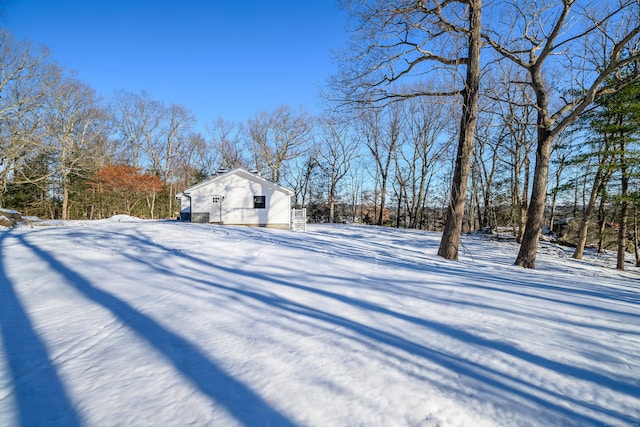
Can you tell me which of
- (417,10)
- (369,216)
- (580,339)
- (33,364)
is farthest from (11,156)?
(369,216)

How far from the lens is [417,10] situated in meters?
6.13

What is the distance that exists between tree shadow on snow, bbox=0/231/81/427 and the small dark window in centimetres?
1497

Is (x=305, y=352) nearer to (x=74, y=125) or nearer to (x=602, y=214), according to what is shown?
(x=602, y=214)

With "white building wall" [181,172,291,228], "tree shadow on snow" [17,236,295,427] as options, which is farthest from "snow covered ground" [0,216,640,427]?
"white building wall" [181,172,291,228]

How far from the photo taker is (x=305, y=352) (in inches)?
78.4

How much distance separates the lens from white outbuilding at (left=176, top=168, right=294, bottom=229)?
57.1ft

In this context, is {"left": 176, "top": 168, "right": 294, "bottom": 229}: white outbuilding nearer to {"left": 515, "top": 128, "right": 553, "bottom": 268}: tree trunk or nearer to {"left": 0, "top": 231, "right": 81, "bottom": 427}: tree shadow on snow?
{"left": 515, "top": 128, "right": 553, "bottom": 268}: tree trunk

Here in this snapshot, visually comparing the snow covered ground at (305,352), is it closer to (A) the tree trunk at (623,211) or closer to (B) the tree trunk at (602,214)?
(A) the tree trunk at (623,211)

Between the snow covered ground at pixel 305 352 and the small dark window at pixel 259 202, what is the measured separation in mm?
13596

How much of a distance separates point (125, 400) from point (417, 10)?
797 cm

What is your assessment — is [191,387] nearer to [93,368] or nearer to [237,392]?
[237,392]

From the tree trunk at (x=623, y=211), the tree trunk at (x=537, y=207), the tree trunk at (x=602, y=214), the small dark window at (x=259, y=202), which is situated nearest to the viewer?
the tree trunk at (x=537, y=207)

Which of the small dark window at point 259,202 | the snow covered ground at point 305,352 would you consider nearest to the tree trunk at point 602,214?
the snow covered ground at point 305,352

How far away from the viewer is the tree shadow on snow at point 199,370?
138cm
